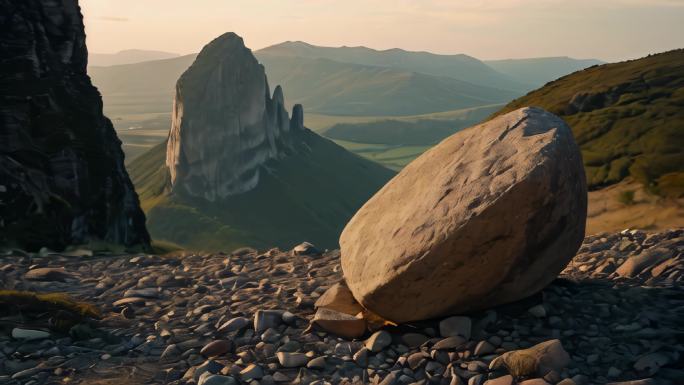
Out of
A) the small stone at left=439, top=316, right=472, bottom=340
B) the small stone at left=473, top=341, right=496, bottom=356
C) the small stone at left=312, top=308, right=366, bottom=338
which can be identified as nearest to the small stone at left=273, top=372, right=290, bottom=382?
the small stone at left=312, top=308, right=366, bottom=338

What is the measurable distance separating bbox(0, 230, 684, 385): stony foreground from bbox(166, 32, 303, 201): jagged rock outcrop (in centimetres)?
15291

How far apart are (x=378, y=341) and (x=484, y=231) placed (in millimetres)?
2987

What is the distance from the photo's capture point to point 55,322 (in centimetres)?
1241

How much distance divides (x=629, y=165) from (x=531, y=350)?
1032 inches

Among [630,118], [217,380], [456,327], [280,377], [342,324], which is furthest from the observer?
[630,118]

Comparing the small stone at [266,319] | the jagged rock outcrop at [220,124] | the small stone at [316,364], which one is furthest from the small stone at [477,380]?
the jagged rock outcrop at [220,124]

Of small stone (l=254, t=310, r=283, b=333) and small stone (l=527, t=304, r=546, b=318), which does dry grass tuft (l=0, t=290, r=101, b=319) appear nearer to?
small stone (l=254, t=310, r=283, b=333)

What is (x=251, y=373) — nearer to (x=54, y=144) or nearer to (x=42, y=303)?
(x=42, y=303)

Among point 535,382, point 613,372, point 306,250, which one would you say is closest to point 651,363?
point 613,372

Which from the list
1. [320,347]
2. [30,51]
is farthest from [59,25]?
[320,347]

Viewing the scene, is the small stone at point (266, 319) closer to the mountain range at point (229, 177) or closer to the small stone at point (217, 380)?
the small stone at point (217, 380)

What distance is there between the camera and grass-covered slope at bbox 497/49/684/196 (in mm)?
31219

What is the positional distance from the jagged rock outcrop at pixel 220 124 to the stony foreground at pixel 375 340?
153m

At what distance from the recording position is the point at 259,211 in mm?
164000
